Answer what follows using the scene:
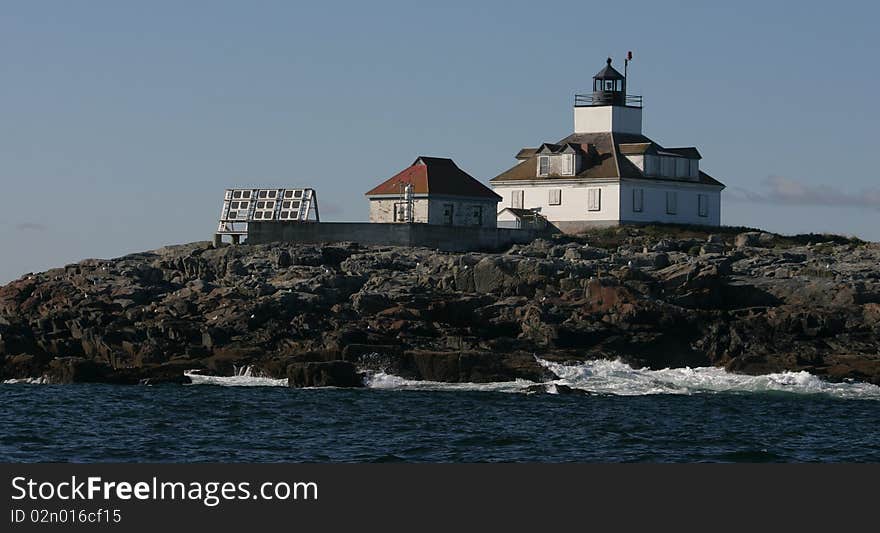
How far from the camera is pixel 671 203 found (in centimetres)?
7812

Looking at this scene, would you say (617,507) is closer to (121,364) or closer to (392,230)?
(121,364)

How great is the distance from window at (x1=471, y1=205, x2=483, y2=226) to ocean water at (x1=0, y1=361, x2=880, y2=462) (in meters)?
19.2

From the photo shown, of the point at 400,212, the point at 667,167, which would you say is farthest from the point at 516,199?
the point at 400,212

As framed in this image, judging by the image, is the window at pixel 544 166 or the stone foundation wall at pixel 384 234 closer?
the stone foundation wall at pixel 384 234

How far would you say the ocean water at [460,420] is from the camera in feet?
127

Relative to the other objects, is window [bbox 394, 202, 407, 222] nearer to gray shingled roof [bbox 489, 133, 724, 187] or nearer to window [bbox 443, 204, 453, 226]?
window [bbox 443, 204, 453, 226]

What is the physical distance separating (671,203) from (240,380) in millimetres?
30313

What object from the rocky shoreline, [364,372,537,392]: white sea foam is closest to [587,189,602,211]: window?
the rocky shoreline

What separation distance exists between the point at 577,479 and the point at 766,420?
47.0 ft

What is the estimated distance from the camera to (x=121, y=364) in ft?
187

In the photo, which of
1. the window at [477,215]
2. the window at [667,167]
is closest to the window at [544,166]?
the window at [667,167]

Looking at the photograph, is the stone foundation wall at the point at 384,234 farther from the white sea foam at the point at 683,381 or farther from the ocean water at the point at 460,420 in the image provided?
the white sea foam at the point at 683,381

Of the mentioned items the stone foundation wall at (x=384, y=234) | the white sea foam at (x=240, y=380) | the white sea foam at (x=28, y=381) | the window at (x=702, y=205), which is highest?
the window at (x=702, y=205)

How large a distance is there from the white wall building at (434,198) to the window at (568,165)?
5308 millimetres
